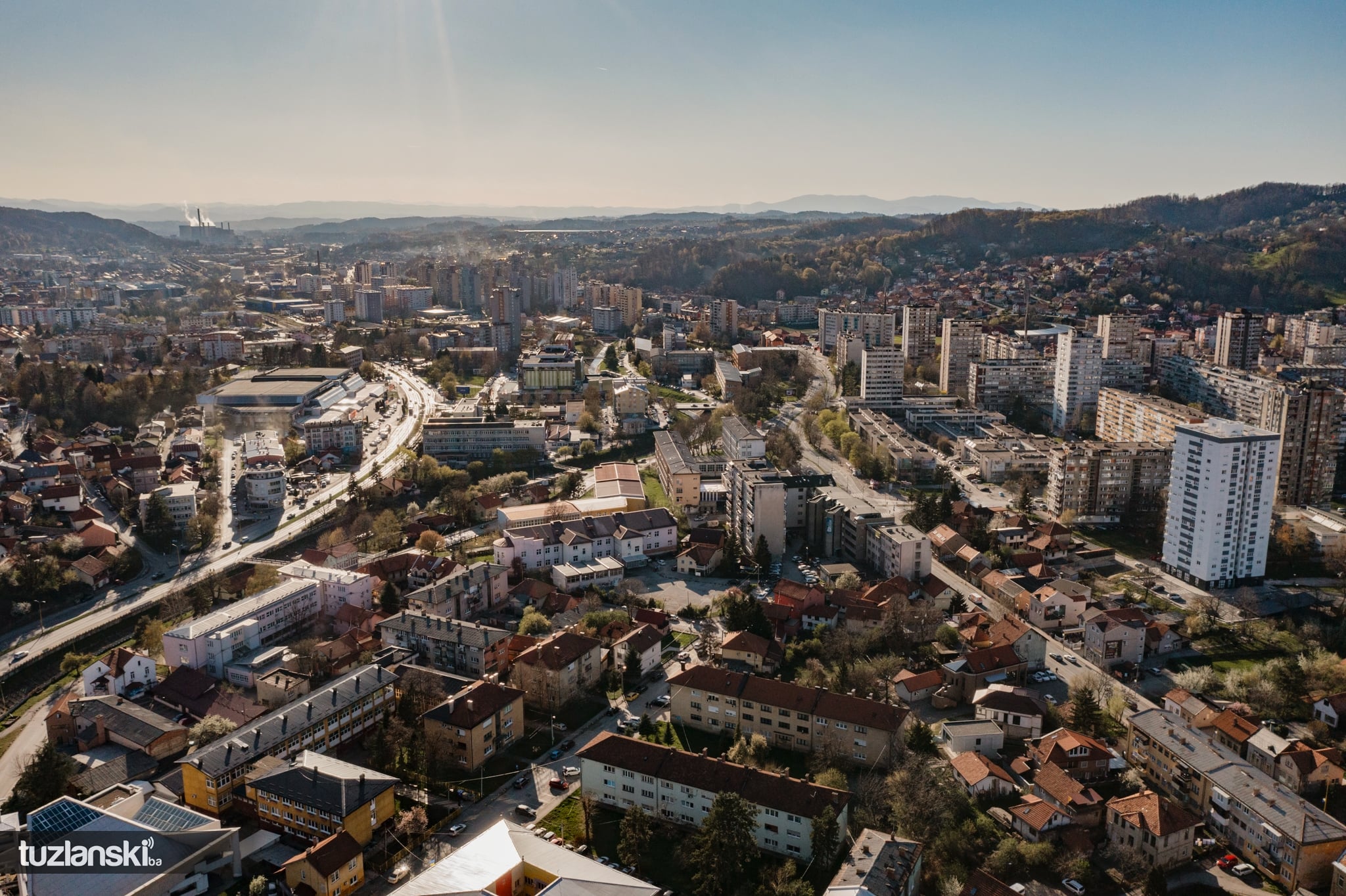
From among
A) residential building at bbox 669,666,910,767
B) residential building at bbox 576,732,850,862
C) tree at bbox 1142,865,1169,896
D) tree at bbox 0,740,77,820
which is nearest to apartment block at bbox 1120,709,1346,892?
tree at bbox 1142,865,1169,896

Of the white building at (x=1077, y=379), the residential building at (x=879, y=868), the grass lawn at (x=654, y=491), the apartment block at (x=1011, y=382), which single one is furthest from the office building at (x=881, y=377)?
the residential building at (x=879, y=868)

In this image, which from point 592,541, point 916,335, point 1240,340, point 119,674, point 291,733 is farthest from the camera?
point 916,335

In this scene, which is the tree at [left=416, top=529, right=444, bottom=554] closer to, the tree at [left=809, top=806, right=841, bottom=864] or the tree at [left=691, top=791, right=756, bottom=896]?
the tree at [left=691, top=791, right=756, bottom=896]

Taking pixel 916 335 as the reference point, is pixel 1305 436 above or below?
below

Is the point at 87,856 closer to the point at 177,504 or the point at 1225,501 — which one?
the point at 177,504

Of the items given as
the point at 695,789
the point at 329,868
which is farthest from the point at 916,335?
the point at 329,868

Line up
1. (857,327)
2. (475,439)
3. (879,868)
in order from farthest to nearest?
(857,327) < (475,439) < (879,868)

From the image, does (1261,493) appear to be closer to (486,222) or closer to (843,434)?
(843,434)
